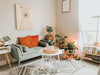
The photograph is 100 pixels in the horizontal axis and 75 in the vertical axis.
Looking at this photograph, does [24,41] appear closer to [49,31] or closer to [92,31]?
[49,31]

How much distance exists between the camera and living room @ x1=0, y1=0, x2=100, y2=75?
2.54 meters

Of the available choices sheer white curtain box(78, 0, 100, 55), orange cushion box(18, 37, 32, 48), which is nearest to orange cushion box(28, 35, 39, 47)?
orange cushion box(18, 37, 32, 48)

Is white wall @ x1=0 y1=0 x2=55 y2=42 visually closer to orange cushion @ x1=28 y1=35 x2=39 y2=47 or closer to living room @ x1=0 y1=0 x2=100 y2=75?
living room @ x1=0 y1=0 x2=100 y2=75

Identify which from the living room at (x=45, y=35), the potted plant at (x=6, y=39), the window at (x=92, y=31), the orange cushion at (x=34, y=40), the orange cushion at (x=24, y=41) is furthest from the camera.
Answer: the orange cushion at (x=34, y=40)

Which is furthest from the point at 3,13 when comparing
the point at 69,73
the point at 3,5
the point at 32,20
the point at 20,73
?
the point at 69,73

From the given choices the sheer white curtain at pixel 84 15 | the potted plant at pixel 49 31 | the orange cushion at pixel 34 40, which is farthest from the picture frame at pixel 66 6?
the orange cushion at pixel 34 40

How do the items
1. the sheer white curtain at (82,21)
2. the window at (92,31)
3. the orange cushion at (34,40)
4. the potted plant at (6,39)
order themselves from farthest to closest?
the orange cushion at (34,40)
the sheer white curtain at (82,21)
the window at (92,31)
the potted plant at (6,39)

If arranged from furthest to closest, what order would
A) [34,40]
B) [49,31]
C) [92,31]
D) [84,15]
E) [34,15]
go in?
[49,31]
[34,15]
[34,40]
[84,15]
[92,31]

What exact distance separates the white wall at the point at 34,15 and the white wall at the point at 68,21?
315 mm

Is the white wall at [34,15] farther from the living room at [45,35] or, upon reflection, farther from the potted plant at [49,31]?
the potted plant at [49,31]

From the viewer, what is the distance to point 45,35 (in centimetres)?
410

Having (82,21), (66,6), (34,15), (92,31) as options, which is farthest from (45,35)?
(92,31)

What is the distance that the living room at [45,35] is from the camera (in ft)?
8.32

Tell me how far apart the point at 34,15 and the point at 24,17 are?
0.47 m
